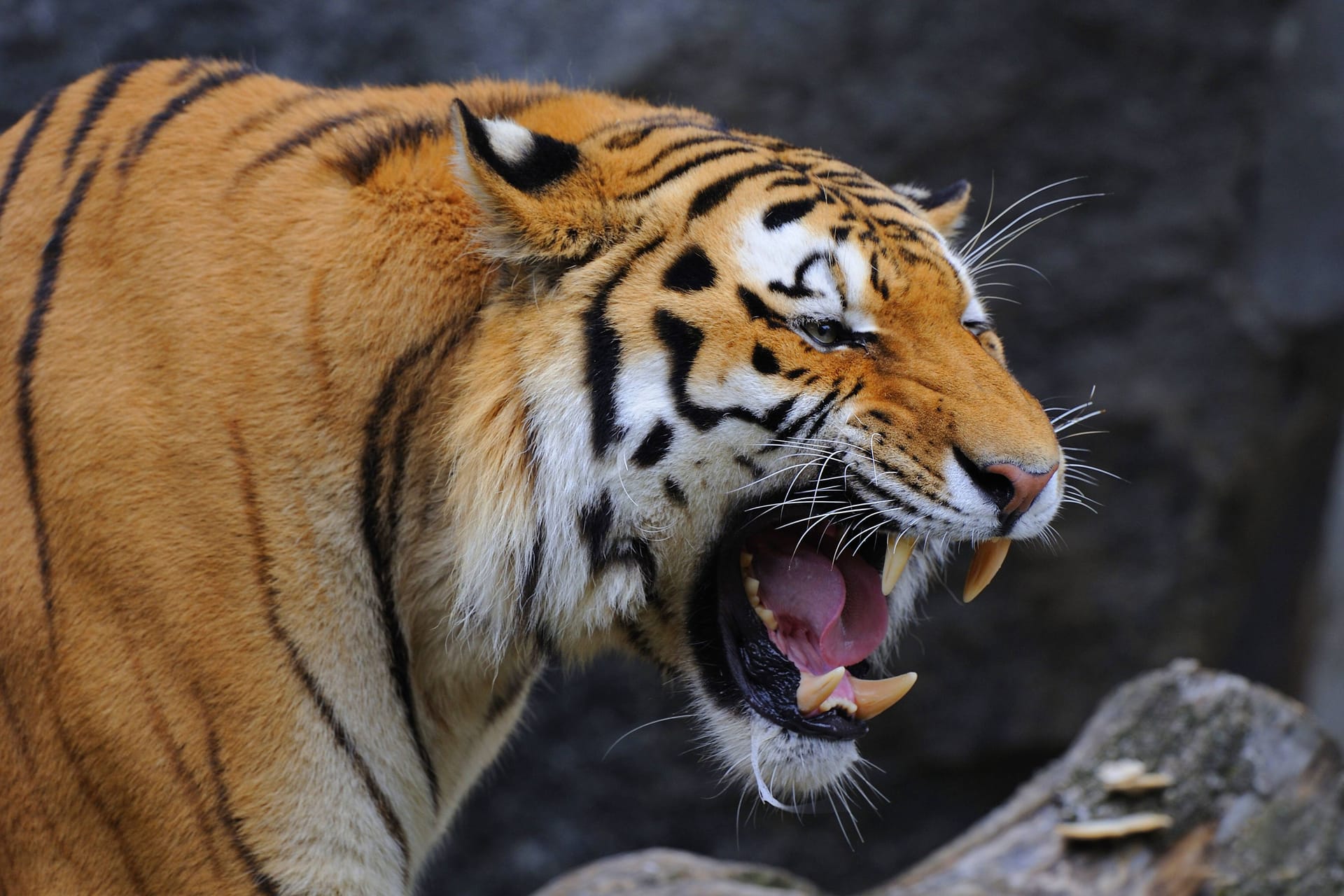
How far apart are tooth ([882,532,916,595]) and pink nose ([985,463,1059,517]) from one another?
5.5 inches

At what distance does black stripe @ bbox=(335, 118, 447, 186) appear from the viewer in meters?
1.33

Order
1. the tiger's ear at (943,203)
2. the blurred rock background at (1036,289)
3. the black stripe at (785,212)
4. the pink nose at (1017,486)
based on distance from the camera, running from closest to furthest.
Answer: the pink nose at (1017,486) < the black stripe at (785,212) < the tiger's ear at (943,203) < the blurred rock background at (1036,289)

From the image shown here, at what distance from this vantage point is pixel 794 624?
1.37 meters

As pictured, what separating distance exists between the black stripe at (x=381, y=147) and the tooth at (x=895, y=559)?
2.28 ft

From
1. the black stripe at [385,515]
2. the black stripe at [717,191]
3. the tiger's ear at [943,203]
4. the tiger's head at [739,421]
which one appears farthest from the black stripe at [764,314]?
the tiger's ear at [943,203]

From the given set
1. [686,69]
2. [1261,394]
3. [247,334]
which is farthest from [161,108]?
[1261,394]

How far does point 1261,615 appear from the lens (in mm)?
3896

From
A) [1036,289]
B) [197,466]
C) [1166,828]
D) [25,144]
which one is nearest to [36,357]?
[197,466]

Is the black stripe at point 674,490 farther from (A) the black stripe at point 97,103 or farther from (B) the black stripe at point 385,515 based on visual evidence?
(A) the black stripe at point 97,103

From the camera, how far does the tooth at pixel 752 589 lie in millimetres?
1357

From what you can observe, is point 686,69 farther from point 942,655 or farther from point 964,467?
point 964,467

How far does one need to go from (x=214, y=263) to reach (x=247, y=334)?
3.6 inches

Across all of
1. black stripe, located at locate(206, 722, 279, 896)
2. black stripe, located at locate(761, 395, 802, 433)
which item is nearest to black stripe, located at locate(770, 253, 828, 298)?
black stripe, located at locate(761, 395, 802, 433)

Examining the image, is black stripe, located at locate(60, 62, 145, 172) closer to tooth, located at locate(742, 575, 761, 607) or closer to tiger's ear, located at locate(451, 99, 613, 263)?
tiger's ear, located at locate(451, 99, 613, 263)
